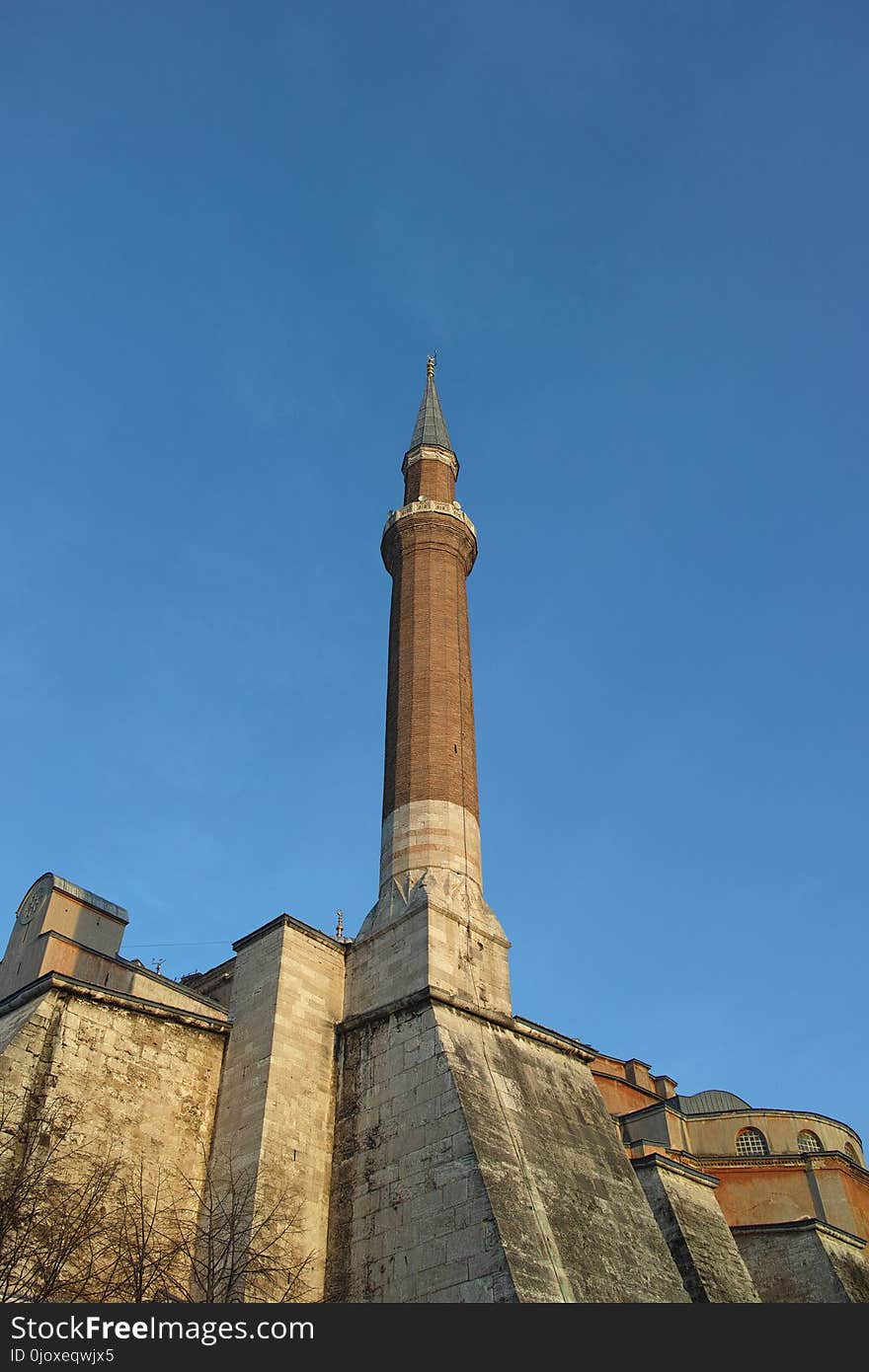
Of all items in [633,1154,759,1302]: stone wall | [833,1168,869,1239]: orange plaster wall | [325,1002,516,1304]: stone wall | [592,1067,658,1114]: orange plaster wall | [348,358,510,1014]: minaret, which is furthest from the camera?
[592,1067,658,1114]: orange plaster wall

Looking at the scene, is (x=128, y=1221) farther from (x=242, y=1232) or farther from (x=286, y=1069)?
(x=286, y=1069)

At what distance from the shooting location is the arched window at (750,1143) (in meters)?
24.8

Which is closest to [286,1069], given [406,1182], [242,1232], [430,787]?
[242,1232]

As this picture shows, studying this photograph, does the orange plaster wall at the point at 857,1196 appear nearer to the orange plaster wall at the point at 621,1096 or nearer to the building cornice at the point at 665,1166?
the building cornice at the point at 665,1166

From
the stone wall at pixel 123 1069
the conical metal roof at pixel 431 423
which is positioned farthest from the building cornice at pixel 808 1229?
the conical metal roof at pixel 431 423

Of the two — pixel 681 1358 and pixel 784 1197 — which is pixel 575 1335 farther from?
pixel 784 1197

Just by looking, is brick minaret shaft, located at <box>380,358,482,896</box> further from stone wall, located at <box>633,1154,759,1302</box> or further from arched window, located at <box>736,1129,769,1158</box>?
arched window, located at <box>736,1129,769,1158</box>

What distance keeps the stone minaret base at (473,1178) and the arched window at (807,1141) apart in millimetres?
10153

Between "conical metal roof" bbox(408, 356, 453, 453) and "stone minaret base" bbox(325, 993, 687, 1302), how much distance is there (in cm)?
1518

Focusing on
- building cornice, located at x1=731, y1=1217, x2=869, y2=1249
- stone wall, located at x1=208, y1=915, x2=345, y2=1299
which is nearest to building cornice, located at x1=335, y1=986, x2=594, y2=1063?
stone wall, located at x1=208, y1=915, x2=345, y2=1299

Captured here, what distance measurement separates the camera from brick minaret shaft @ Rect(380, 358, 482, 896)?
748 inches

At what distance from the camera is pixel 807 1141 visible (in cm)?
2514

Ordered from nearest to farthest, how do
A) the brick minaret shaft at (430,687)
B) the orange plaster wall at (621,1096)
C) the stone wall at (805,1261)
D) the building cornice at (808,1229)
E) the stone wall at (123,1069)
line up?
the stone wall at (123,1069) < the brick minaret shaft at (430,687) < the stone wall at (805,1261) < the building cornice at (808,1229) < the orange plaster wall at (621,1096)

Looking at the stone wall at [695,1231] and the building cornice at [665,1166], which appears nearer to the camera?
the stone wall at [695,1231]
